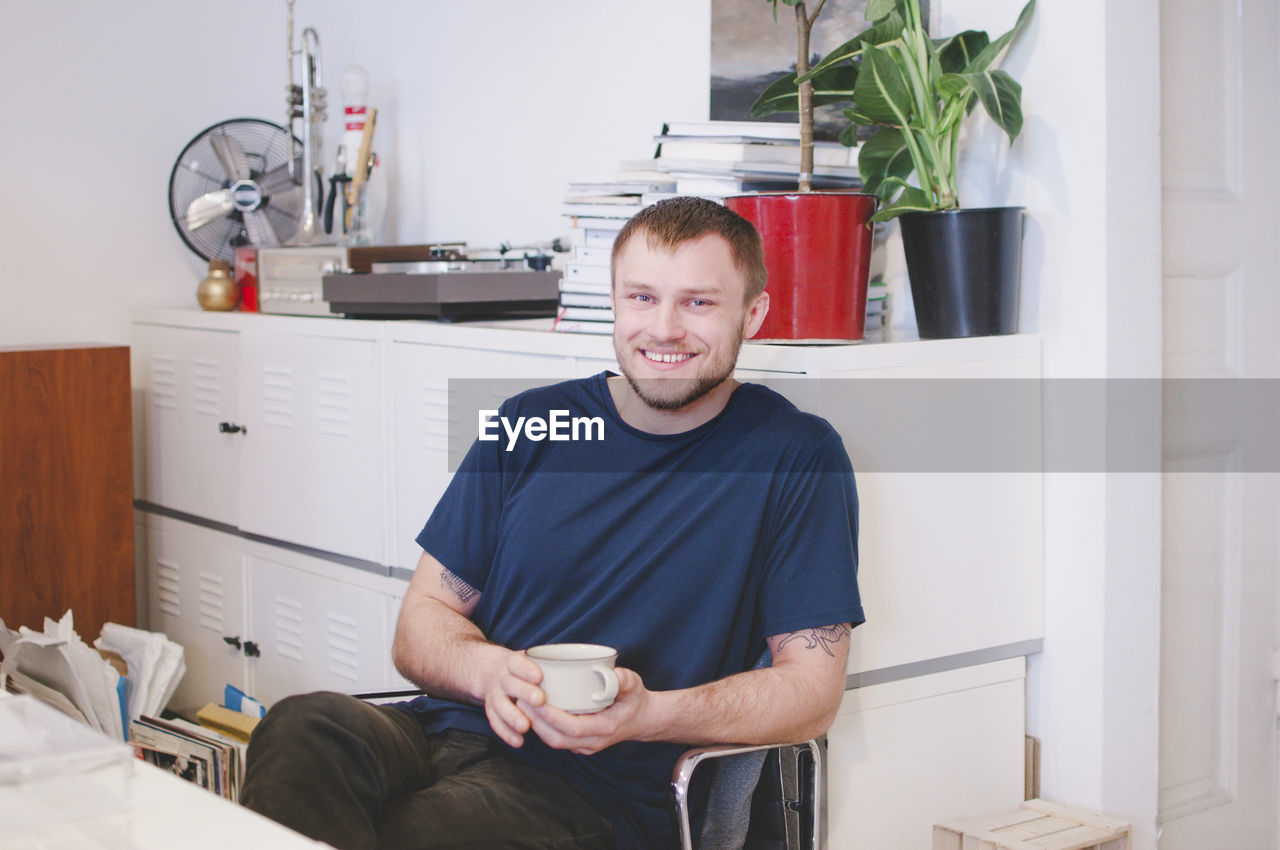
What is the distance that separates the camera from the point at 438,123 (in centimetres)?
331

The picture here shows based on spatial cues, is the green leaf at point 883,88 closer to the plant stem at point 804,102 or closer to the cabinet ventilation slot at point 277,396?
the plant stem at point 804,102

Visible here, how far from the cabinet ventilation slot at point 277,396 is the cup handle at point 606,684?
1.61 m

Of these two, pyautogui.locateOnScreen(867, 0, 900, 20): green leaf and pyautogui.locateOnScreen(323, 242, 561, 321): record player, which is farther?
pyautogui.locateOnScreen(323, 242, 561, 321): record player

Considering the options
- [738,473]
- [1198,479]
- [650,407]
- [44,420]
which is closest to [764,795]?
[738,473]

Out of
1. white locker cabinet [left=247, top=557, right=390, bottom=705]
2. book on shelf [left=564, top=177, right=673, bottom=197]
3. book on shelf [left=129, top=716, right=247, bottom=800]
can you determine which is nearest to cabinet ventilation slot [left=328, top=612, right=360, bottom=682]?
white locker cabinet [left=247, top=557, right=390, bottom=705]

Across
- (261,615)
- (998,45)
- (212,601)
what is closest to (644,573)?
(998,45)

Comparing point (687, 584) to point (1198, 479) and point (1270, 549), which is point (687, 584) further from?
point (1270, 549)

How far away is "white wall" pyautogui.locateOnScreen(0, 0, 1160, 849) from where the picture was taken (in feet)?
6.64

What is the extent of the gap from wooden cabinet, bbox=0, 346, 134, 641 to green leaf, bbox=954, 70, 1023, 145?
2.11 meters

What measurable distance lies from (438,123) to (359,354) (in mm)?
983

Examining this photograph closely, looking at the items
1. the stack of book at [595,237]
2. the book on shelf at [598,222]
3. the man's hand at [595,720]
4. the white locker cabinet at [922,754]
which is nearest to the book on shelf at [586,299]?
the stack of book at [595,237]
